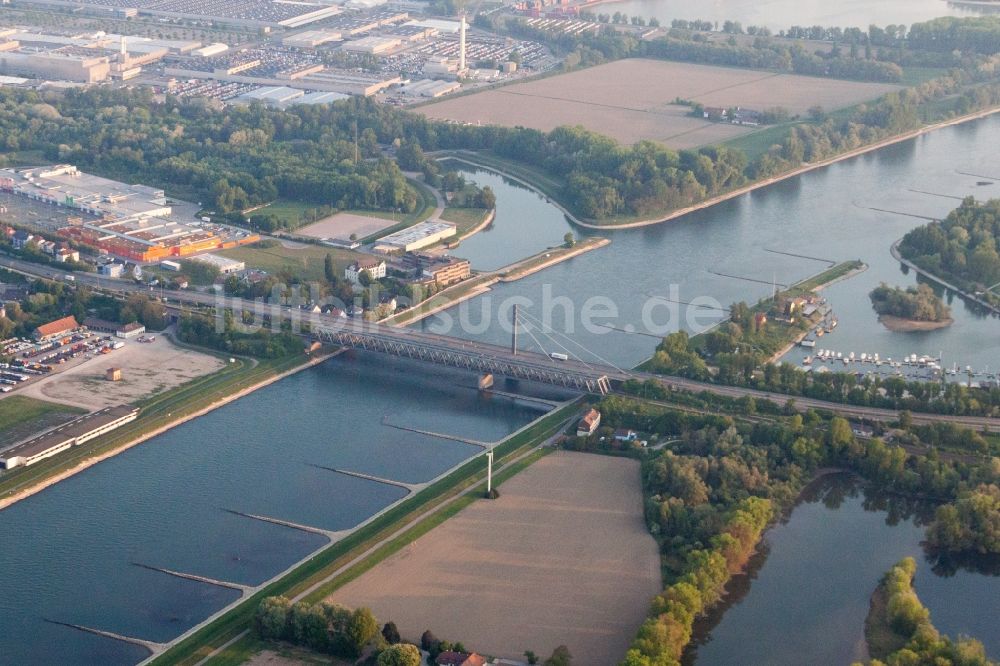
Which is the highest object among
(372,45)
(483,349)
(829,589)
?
(372,45)

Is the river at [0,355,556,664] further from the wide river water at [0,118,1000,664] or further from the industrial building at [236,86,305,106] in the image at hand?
the industrial building at [236,86,305,106]

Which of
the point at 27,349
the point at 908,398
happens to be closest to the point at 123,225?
the point at 27,349

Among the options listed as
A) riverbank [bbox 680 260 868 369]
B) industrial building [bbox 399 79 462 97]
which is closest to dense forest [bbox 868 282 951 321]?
riverbank [bbox 680 260 868 369]

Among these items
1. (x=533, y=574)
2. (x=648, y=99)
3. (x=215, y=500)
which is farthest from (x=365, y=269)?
(x=648, y=99)

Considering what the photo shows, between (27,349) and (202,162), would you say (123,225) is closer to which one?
(202,162)

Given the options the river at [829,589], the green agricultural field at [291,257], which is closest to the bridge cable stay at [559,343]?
the green agricultural field at [291,257]

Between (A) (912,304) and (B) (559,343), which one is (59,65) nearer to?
(B) (559,343)

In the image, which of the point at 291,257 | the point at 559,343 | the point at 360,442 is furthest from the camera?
the point at 291,257

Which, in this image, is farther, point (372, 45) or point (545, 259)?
point (372, 45)
